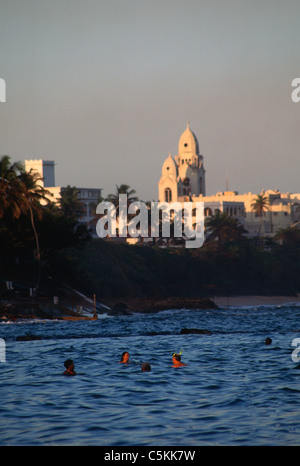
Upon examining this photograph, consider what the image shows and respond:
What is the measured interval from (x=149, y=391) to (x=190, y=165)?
15353 centimetres

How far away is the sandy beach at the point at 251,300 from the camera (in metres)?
95.5

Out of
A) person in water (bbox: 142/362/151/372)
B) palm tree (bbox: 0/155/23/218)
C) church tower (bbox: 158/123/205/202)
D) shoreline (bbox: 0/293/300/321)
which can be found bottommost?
shoreline (bbox: 0/293/300/321)

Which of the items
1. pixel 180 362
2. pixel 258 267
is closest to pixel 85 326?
pixel 180 362

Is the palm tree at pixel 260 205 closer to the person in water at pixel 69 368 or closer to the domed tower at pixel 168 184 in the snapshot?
the domed tower at pixel 168 184

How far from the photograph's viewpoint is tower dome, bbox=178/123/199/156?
589 feet

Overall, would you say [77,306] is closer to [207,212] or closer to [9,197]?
[9,197]

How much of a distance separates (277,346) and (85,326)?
17427 mm

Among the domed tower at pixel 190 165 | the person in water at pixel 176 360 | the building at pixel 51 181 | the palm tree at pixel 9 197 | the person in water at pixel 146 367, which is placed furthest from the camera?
the domed tower at pixel 190 165

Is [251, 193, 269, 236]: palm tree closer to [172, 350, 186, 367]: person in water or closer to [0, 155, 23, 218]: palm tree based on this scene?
[0, 155, 23, 218]: palm tree

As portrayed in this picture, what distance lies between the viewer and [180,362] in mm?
32188

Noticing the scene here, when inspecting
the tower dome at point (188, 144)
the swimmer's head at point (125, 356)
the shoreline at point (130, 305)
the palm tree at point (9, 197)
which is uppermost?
the tower dome at point (188, 144)

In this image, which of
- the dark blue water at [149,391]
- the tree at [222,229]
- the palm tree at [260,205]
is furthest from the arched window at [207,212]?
the dark blue water at [149,391]

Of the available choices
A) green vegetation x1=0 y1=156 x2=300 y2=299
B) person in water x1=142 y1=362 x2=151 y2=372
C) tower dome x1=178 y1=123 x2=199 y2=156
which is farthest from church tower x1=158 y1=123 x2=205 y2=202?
person in water x1=142 y1=362 x2=151 y2=372
